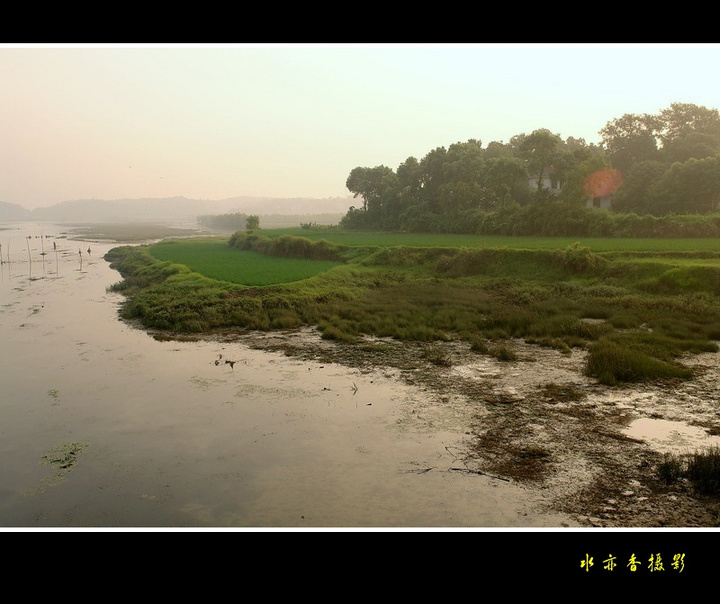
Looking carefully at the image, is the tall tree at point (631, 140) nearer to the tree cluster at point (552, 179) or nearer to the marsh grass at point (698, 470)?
the tree cluster at point (552, 179)

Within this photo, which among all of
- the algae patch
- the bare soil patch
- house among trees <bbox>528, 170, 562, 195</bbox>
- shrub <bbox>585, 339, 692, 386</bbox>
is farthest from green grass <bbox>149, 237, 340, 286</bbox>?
house among trees <bbox>528, 170, 562, 195</bbox>

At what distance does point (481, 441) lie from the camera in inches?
352

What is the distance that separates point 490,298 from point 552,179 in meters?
24.8

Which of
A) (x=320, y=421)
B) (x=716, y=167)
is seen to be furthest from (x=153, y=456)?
(x=716, y=167)

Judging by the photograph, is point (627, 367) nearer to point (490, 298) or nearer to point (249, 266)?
point (490, 298)

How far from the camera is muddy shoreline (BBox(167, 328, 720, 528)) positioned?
6.91 meters

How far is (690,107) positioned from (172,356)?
5409 centimetres

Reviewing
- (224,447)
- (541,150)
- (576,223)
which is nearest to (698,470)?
(224,447)

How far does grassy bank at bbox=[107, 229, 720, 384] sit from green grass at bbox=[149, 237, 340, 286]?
0.47 feet

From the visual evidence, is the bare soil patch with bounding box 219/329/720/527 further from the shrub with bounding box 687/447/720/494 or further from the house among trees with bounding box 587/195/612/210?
the house among trees with bounding box 587/195/612/210

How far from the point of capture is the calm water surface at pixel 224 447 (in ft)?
23.0

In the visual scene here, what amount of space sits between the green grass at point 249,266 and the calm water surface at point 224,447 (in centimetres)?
1081

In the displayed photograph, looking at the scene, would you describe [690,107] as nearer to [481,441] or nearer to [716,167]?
[716,167]
